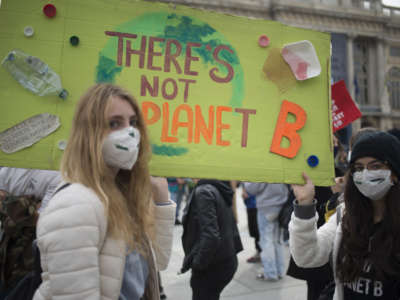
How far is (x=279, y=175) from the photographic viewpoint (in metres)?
2.02

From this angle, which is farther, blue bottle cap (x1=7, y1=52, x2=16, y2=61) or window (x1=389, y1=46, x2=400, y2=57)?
window (x1=389, y1=46, x2=400, y2=57)

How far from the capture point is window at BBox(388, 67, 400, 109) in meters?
35.2

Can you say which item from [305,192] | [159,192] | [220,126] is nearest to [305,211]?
[305,192]

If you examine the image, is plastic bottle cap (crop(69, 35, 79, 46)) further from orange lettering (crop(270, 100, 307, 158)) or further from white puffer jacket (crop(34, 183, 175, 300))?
orange lettering (crop(270, 100, 307, 158))

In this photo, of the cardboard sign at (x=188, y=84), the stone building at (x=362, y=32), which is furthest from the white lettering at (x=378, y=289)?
the stone building at (x=362, y=32)

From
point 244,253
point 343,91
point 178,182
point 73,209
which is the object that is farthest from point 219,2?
point 73,209

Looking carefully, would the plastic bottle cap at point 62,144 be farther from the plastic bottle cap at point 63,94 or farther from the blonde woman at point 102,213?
the blonde woman at point 102,213

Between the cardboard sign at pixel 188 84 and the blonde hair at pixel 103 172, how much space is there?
40cm

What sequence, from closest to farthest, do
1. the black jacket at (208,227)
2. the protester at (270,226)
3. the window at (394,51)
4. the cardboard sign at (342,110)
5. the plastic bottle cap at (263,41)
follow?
the plastic bottle cap at (263,41), the cardboard sign at (342,110), the black jacket at (208,227), the protester at (270,226), the window at (394,51)

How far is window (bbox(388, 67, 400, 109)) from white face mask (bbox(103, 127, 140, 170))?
128ft

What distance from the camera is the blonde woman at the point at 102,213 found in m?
1.20

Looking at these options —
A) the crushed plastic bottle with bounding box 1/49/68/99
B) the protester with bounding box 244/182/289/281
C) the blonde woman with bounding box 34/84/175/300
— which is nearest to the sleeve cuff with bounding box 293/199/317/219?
the blonde woman with bounding box 34/84/175/300

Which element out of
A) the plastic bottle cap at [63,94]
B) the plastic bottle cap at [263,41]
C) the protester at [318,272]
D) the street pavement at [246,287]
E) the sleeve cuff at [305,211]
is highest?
the plastic bottle cap at [263,41]

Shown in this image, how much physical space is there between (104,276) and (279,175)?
1.13 meters
